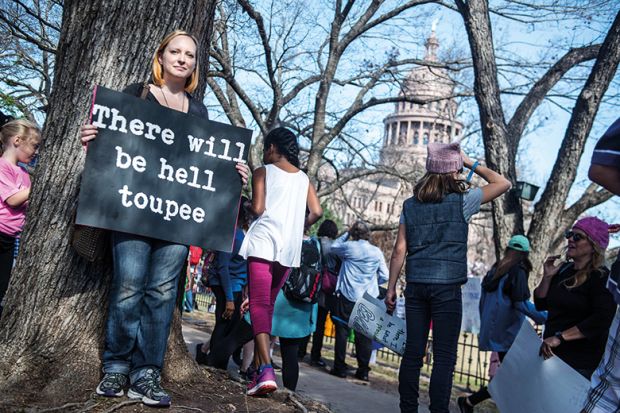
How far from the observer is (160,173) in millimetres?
3535

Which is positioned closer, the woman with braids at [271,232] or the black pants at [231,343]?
the woman with braids at [271,232]

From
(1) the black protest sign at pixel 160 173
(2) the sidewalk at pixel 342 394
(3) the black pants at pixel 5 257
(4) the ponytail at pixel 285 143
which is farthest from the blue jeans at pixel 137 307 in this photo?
(2) the sidewalk at pixel 342 394

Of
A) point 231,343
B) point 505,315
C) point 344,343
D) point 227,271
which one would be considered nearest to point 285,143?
point 231,343

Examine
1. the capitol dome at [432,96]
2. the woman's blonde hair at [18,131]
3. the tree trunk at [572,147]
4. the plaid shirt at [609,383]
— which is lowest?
the plaid shirt at [609,383]

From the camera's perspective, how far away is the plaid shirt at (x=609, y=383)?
2.65 meters

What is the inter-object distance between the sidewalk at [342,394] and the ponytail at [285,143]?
200 cm

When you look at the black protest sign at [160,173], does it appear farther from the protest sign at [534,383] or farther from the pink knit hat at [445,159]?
the protest sign at [534,383]

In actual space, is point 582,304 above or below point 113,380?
above

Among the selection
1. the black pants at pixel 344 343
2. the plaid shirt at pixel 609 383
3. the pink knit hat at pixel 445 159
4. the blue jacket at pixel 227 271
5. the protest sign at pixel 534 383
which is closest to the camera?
the plaid shirt at pixel 609 383

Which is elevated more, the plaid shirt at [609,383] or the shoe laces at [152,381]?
the plaid shirt at [609,383]

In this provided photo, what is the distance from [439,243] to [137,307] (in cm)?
197

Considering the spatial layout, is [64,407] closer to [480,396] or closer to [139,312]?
[139,312]

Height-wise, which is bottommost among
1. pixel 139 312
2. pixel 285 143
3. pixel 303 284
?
pixel 139 312

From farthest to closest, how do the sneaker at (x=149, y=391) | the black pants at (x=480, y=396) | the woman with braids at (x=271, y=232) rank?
the black pants at (x=480, y=396) < the woman with braids at (x=271, y=232) < the sneaker at (x=149, y=391)
